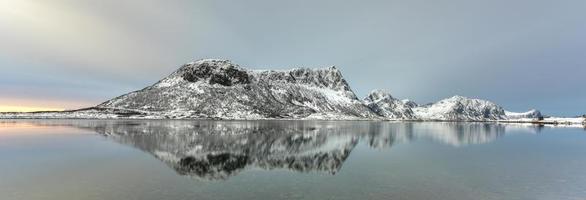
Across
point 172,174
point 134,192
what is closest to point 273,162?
point 172,174

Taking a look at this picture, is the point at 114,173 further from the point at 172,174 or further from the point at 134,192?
the point at 134,192

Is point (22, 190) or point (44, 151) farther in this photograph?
point (44, 151)

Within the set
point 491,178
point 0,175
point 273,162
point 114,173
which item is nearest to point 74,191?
point 114,173

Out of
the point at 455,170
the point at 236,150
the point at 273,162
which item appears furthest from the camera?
the point at 236,150

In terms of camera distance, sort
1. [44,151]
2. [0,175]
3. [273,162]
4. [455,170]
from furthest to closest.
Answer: [44,151] → [273,162] → [455,170] → [0,175]

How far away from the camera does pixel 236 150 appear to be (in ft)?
201

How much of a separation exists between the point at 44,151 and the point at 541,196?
56.5m

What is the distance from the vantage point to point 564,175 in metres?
39.7

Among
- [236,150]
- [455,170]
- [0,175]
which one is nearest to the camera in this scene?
[0,175]

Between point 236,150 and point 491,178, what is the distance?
35.4 metres

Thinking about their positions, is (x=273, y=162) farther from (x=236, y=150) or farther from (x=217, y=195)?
(x=217, y=195)

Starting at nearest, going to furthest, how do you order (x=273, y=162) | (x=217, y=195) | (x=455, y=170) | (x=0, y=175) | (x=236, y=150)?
1. (x=217, y=195)
2. (x=0, y=175)
3. (x=455, y=170)
4. (x=273, y=162)
5. (x=236, y=150)

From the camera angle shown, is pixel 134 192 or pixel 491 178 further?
pixel 491 178

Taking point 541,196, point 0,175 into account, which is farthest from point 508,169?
point 0,175
